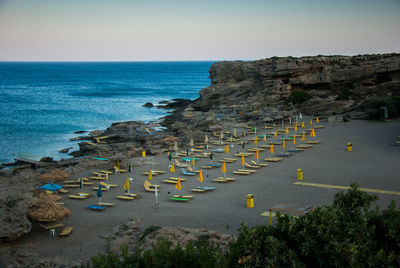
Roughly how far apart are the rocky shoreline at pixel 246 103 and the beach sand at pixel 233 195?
4570mm

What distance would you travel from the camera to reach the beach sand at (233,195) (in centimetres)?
1375

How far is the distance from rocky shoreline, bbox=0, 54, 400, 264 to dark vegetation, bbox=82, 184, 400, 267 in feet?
54.0

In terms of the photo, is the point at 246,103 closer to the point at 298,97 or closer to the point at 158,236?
the point at 298,97

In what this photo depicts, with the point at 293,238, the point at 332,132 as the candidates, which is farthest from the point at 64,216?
the point at 332,132

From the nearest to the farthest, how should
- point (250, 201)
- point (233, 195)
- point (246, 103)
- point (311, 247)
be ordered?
point (311, 247) → point (250, 201) → point (233, 195) → point (246, 103)

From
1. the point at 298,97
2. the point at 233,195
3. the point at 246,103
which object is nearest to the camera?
the point at 233,195

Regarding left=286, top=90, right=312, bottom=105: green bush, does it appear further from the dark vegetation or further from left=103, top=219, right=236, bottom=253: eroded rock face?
the dark vegetation

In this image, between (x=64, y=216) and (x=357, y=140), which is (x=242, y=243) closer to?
(x=64, y=216)

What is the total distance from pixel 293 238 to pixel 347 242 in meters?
1.08

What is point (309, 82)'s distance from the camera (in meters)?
47.3

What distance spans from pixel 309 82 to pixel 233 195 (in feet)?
110

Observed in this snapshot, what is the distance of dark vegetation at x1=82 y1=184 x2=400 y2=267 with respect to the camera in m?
7.06

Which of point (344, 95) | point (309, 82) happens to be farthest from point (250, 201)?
point (309, 82)

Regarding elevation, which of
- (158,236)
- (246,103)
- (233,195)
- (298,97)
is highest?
(298,97)
